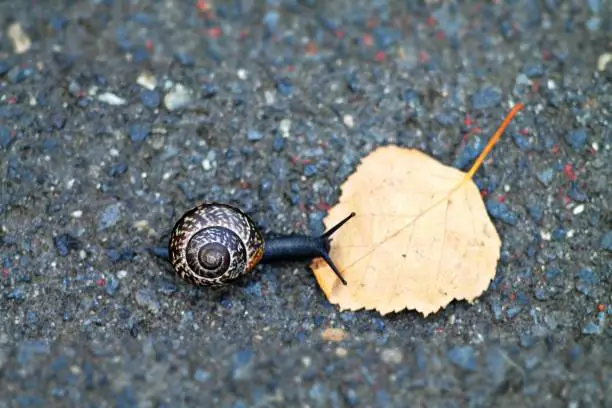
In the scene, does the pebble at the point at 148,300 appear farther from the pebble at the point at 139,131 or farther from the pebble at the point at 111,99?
the pebble at the point at 111,99

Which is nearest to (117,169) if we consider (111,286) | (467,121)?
(111,286)

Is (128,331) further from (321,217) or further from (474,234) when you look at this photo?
(474,234)

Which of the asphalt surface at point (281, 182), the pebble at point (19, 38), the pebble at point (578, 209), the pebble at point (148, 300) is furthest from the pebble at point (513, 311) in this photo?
the pebble at point (19, 38)

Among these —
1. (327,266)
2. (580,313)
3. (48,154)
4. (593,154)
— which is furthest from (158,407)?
(593,154)

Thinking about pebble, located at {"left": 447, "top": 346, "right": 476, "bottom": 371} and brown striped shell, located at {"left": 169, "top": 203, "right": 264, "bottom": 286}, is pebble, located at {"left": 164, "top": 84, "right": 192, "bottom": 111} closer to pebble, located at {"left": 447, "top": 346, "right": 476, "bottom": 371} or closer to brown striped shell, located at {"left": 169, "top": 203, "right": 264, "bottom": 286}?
brown striped shell, located at {"left": 169, "top": 203, "right": 264, "bottom": 286}

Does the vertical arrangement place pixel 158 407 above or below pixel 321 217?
below

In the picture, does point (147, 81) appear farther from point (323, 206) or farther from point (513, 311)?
point (513, 311)

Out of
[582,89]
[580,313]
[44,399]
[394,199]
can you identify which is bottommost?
[44,399]

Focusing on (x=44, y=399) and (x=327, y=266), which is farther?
(x=327, y=266)
